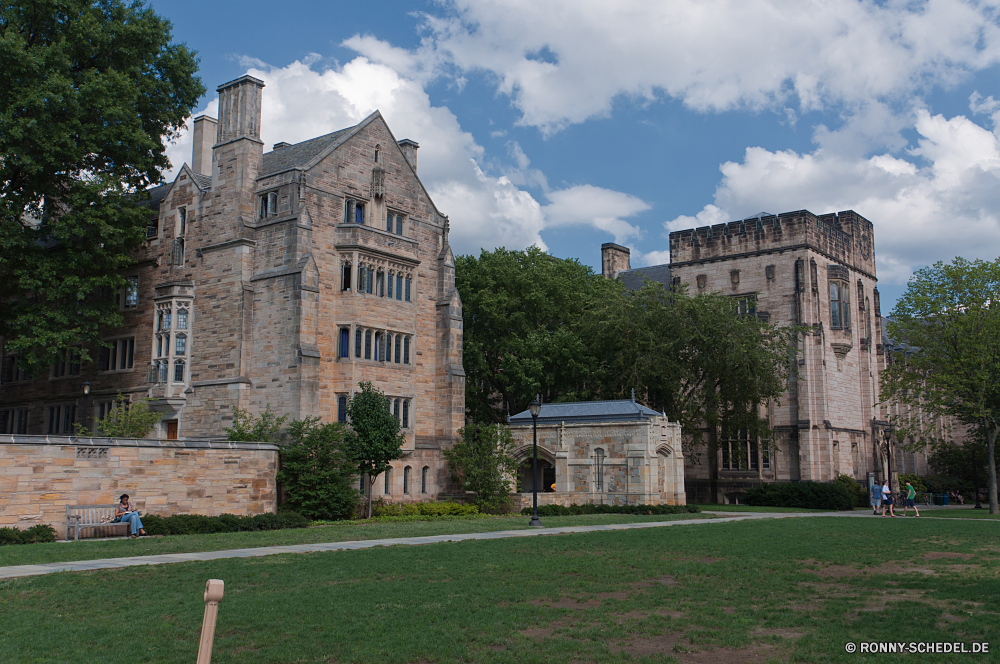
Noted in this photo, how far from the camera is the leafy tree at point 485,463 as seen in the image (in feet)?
120

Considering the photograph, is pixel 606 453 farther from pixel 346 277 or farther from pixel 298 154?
pixel 298 154

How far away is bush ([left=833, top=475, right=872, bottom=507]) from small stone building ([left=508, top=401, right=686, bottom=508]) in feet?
54.0

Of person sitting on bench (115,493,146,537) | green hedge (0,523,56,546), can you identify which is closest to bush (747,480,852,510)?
person sitting on bench (115,493,146,537)

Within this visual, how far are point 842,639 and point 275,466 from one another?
23.7 m

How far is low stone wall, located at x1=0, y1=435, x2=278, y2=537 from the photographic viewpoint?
22.3 m

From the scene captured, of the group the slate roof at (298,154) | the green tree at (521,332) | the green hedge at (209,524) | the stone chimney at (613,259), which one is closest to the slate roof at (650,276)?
the stone chimney at (613,259)

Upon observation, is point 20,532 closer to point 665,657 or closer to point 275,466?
point 275,466

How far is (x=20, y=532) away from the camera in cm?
2045

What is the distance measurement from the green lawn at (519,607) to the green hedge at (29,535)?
8032mm

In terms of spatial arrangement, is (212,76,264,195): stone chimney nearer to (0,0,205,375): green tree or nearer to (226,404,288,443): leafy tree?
(0,0,205,375): green tree

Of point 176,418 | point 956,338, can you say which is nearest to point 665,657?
point 176,418

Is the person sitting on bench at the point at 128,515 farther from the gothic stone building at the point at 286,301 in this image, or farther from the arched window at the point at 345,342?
the arched window at the point at 345,342

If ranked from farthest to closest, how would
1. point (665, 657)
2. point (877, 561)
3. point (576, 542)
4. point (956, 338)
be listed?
point (956, 338)
point (576, 542)
point (877, 561)
point (665, 657)

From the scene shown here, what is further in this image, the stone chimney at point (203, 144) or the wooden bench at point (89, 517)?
the stone chimney at point (203, 144)
